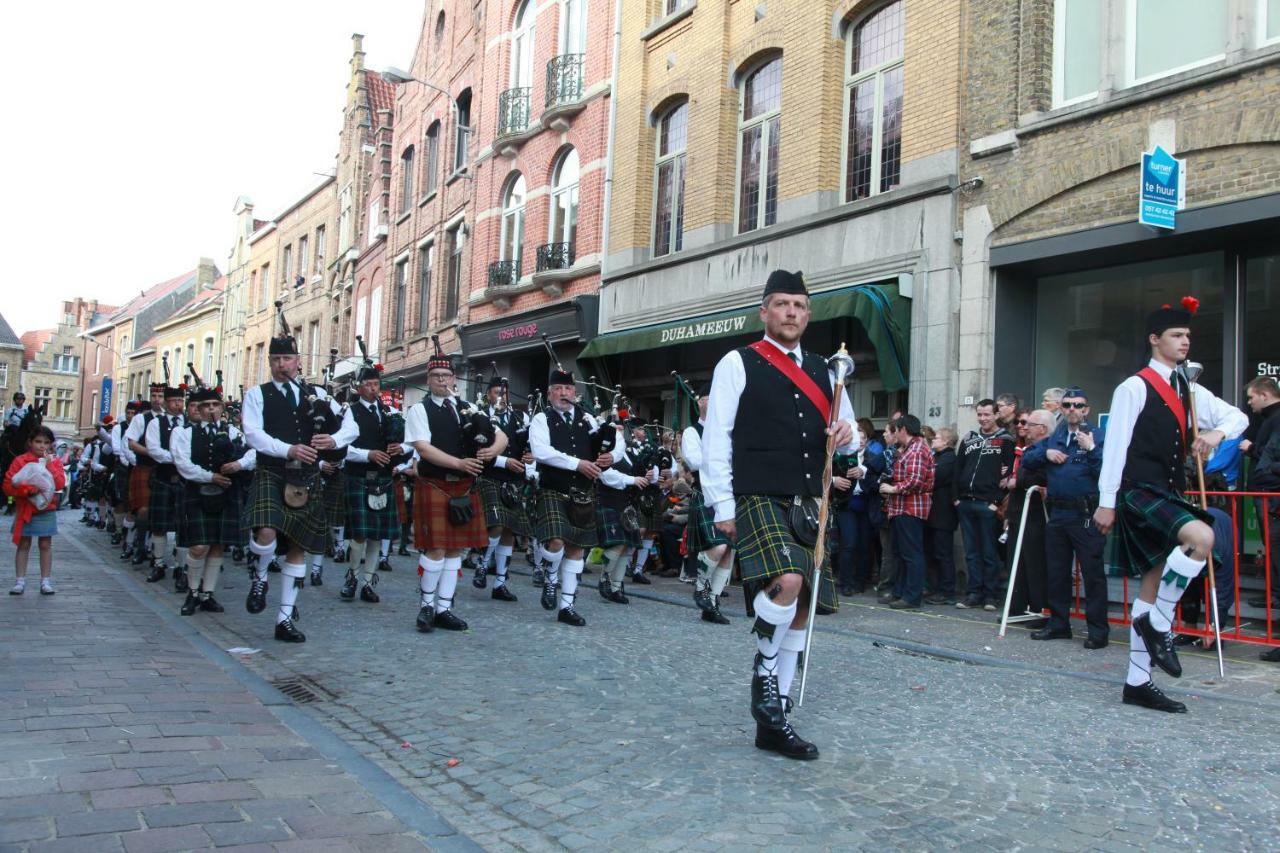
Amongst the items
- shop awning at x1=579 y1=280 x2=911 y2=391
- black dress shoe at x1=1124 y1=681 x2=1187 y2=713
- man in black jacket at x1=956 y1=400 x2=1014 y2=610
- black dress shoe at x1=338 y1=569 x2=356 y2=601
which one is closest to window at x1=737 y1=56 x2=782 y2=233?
shop awning at x1=579 y1=280 x2=911 y2=391

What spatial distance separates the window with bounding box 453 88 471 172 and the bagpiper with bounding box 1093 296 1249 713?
23958 millimetres

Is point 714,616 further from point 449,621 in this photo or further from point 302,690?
point 302,690

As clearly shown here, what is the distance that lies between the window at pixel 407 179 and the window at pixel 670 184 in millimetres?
14473

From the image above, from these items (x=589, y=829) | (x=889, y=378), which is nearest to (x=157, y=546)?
(x=889, y=378)

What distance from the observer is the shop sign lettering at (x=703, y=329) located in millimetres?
15584

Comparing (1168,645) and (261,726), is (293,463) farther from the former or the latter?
(1168,645)

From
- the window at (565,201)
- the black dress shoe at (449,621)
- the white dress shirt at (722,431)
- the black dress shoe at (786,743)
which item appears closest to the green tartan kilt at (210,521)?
the black dress shoe at (449,621)

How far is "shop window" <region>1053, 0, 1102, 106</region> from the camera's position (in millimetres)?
11492

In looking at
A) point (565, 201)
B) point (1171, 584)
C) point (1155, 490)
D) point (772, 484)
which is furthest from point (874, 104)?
point (772, 484)

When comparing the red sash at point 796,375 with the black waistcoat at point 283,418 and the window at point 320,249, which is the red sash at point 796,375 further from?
the window at point 320,249

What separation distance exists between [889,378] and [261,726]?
9.42m

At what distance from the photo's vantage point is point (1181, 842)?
12.1 ft

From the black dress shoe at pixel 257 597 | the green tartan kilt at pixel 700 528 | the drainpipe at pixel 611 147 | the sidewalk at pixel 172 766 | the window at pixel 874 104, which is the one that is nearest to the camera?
the sidewalk at pixel 172 766

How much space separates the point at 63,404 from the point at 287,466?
3203 inches
